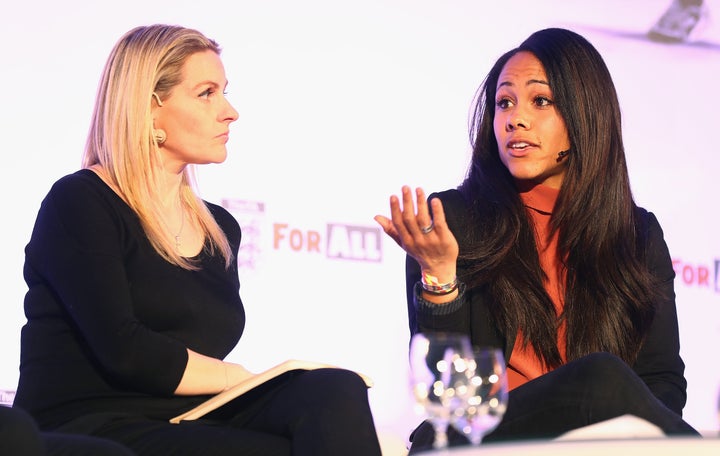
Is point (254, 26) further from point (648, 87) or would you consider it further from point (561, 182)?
point (648, 87)

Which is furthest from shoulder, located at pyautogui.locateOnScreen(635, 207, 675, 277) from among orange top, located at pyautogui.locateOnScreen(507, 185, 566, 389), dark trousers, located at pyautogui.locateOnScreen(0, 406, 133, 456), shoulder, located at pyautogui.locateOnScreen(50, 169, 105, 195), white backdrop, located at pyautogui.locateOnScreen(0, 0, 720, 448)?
dark trousers, located at pyautogui.locateOnScreen(0, 406, 133, 456)

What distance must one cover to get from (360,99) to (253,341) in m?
0.78

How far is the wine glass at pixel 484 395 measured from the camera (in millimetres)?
1593

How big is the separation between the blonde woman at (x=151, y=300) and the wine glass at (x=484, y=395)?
0.34 meters

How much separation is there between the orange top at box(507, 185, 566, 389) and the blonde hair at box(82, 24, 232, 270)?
0.66 m

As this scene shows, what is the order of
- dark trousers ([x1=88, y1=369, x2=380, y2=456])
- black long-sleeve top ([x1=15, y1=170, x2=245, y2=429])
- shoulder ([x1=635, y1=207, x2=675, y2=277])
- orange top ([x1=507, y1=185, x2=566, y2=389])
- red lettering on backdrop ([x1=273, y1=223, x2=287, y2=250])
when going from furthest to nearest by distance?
red lettering on backdrop ([x1=273, y1=223, x2=287, y2=250]) < shoulder ([x1=635, y1=207, x2=675, y2=277]) < orange top ([x1=507, y1=185, x2=566, y2=389]) < black long-sleeve top ([x1=15, y1=170, x2=245, y2=429]) < dark trousers ([x1=88, y1=369, x2=380, y2=456])

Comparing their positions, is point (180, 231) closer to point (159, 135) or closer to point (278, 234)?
point (159, 135)

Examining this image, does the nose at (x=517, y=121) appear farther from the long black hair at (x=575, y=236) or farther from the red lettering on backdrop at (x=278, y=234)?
the red lettering on backdrop at (x=278, y=234)

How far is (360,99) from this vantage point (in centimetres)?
342

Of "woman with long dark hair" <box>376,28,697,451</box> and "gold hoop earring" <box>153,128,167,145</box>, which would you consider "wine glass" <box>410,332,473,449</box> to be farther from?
"gold hoop earring" <box>153,128,167,145</box>

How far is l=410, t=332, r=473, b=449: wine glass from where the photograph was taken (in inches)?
62.5

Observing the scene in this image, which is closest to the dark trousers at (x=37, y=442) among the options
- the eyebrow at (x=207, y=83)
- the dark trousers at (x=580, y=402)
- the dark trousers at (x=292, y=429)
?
the dark trousers at (x=292, y=429)

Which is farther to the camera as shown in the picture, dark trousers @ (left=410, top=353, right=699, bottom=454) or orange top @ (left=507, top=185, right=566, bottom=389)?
orange top @ (left=507, top=185, right=566, bottom=389)

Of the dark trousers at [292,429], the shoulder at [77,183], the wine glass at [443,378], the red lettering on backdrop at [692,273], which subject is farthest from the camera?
the red lettering on backdrop at [692,273]
